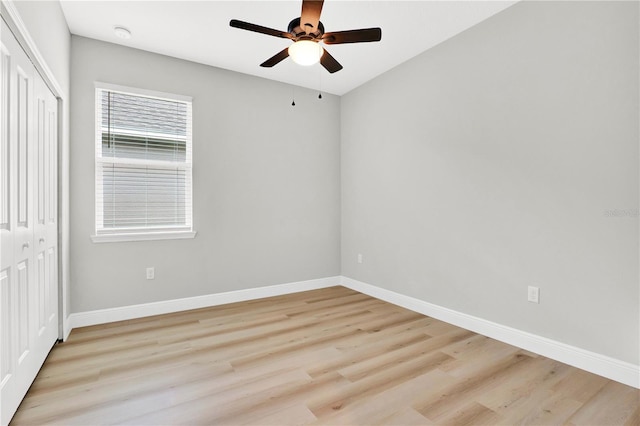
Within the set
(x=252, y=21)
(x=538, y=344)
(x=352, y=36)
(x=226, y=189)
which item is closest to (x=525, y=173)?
(x=538, y=344)

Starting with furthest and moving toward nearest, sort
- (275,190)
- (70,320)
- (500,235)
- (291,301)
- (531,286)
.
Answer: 1. (275,190)
2. (291,301)
3. (70,320)
4. (500,235)
5. (531,286)

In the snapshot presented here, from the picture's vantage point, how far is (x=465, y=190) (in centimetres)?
299

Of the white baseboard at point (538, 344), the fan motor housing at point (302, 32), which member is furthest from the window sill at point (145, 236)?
the white baseboard at point (538, 344)

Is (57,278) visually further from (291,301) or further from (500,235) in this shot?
(500,235)

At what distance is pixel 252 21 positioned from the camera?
110 inches

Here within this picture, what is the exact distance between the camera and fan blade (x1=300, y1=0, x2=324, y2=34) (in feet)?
5.72

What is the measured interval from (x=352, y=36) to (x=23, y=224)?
225 centimetres

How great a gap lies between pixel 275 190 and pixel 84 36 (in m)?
2.38

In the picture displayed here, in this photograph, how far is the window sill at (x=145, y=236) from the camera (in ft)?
10.2

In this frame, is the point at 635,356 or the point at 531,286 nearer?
the point at 635,356

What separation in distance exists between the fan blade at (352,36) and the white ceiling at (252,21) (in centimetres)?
67

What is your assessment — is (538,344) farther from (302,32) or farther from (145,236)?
(145,236)

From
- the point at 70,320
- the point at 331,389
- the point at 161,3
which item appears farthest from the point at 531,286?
the point at 70,320

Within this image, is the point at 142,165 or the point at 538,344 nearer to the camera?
the point at 538,344
